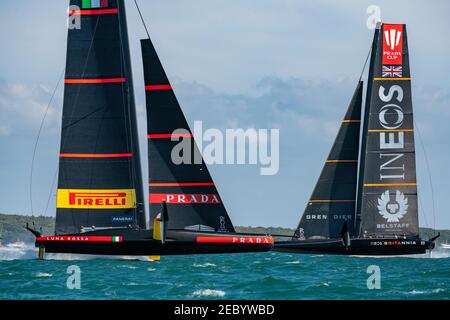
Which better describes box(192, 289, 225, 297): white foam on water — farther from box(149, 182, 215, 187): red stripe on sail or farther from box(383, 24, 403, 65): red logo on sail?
box(383, 24, 403, 65): red logo on sail

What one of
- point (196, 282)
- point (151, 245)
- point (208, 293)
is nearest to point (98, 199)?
point (151, 245)

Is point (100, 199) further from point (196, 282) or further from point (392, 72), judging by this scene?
point (392, 72)

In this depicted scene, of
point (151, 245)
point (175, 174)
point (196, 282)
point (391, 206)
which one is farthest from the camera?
point (391, 206)

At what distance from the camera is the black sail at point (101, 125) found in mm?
37719

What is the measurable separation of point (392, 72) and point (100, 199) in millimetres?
20804

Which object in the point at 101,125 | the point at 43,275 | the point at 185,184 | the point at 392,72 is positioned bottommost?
the point at 43,275

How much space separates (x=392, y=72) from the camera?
51.1 meters

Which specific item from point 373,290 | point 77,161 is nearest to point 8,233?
point 77,161

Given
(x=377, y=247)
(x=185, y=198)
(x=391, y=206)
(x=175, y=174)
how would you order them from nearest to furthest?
1. (x=185, y=198)
2. (x=175, y=174)
3. (x=377, y=247)
4. (x=391, y=206)

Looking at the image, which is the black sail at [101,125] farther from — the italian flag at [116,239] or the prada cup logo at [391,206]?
the prada cup logo at [391,206]

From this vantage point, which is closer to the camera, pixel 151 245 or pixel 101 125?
pixel 151 245

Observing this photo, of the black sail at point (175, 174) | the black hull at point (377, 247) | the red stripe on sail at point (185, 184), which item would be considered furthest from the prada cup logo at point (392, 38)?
the red stripe on sail at point (185, 184)
